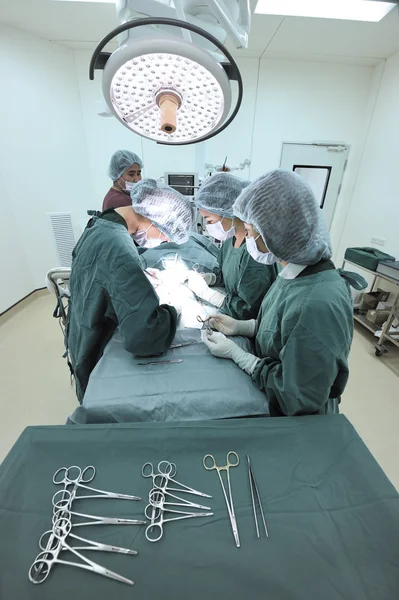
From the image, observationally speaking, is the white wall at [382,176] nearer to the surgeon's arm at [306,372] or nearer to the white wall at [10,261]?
the surgeon's arm at [306,372]

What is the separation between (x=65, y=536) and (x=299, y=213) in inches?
38.9

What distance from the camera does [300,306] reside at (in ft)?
2.68

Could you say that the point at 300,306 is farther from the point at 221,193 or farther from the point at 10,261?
the point at 10,261

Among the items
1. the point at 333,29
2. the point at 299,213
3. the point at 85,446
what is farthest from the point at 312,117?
the point at 85,446

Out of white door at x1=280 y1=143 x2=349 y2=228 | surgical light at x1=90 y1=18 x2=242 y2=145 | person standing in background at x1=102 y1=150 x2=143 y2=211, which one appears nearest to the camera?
surgical light at x1=90 y1=18 x2=242 y2=145

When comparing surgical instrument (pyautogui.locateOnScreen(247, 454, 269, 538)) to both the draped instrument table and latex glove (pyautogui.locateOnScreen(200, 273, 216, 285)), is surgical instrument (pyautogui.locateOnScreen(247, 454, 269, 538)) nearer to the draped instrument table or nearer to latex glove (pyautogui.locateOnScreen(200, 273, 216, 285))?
the draped instrument table

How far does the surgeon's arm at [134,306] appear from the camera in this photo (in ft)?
3.36

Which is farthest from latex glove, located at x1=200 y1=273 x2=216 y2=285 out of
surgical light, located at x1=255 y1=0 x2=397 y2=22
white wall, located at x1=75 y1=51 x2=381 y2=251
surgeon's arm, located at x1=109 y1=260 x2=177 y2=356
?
surgical light, located at x1=255 y1=0 x2=397 y2=22

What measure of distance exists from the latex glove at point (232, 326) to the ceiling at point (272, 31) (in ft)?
8.91

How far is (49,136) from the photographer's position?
2990mm

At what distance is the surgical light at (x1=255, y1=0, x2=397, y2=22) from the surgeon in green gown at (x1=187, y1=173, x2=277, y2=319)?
1.81 m

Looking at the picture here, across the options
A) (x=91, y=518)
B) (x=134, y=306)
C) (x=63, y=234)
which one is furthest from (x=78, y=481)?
(x=63, y=234)

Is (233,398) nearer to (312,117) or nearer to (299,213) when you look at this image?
(299,213)

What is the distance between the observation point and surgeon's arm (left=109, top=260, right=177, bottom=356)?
A: 1.02 m
